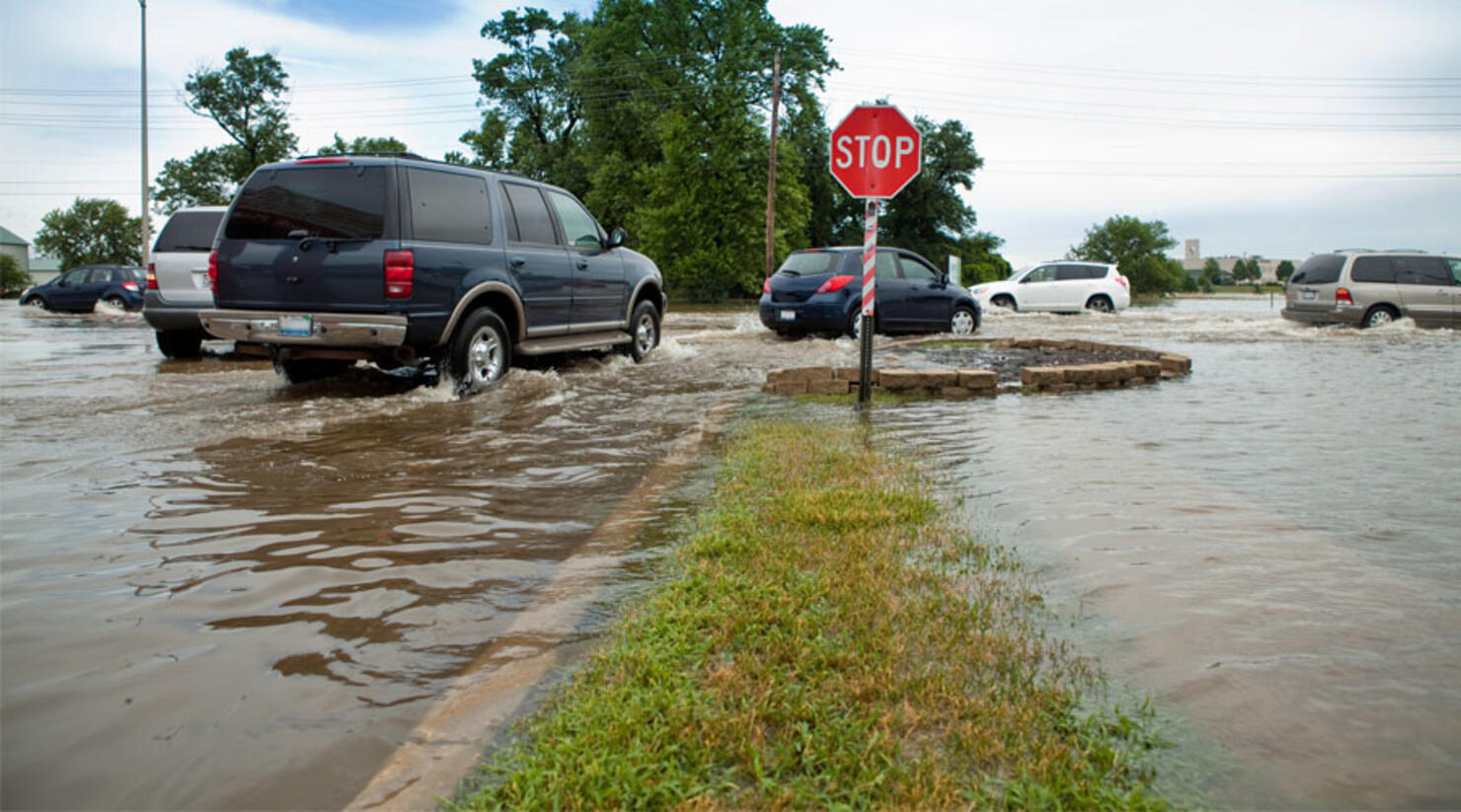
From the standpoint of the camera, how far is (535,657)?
3021 mm

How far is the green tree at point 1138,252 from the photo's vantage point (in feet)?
318

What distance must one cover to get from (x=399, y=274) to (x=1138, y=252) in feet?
336

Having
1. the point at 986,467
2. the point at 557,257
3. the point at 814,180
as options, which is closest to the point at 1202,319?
the point at 557,257

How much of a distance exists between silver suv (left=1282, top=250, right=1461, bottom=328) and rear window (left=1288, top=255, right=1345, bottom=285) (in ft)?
0.13

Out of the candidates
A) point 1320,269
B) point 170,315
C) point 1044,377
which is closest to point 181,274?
point 170,315

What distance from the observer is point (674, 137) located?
139 ft

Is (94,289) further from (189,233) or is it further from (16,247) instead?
(16,247)

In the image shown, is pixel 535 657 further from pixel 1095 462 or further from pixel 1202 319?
pixel 1202 319

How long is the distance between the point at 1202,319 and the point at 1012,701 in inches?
1081

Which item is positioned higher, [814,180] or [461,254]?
[814,180]

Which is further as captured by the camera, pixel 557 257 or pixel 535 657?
pixel 557 257

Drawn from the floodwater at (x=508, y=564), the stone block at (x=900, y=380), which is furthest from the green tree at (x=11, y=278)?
the stone block at (x=900, y=380)

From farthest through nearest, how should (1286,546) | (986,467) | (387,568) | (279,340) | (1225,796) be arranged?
1. (279,340)
2. (986,467)
3. (1286,546)
4. (387,568)
5. (1225,796)

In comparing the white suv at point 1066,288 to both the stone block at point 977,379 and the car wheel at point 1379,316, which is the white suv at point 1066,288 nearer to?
the car wheel at point 1379,316
